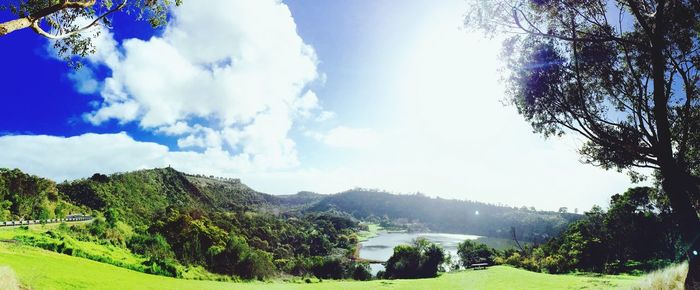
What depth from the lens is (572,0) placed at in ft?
56.5

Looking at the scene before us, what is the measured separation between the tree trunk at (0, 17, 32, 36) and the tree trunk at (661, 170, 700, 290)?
21650 mm

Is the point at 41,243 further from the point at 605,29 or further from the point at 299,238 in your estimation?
the point at 299,238

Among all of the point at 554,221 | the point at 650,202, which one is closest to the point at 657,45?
the point at 650,202

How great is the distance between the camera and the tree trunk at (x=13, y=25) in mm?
11273

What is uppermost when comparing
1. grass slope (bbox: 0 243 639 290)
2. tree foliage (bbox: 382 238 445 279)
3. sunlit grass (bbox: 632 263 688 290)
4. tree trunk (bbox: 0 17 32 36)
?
tree trunk (bbox: 0 17 32 36)

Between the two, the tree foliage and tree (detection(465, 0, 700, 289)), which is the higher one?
tree (detection(465, 0, 700, 289))

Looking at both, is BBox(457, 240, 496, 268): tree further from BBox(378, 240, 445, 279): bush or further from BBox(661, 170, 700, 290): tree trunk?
BBox(661, 170, 700, 290): tree trunk

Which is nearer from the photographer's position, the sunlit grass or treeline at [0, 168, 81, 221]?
the sunlit grass

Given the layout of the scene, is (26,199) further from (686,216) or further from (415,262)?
(686,216)

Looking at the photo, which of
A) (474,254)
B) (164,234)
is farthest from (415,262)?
(164,234)

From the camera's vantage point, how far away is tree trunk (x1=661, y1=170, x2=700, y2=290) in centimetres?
1305

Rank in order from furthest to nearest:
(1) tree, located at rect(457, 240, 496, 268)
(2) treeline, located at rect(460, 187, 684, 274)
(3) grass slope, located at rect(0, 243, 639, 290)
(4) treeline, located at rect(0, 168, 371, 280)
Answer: (1) tree, located at rect(457, 240, 496, 268), (2) treeline, located at rect(460, 187, 684, 274), (4) treeline, located at rect(0, 168, 371, 280), (3) grass slope, located at rect(0, 243, 639, 290)

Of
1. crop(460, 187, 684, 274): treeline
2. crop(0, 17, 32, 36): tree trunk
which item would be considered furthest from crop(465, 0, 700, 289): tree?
crop(460, 187, 684, 274): treeline

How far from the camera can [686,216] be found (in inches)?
565
